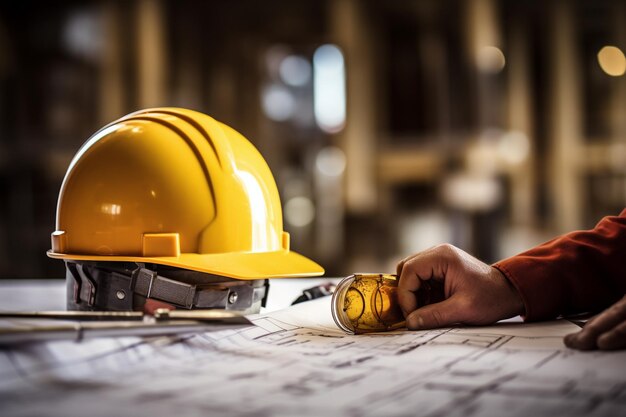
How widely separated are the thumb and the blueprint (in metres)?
0.05

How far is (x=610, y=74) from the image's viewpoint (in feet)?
28.6

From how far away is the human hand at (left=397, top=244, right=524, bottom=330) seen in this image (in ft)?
3.68

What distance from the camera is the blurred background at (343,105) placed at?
6785mm

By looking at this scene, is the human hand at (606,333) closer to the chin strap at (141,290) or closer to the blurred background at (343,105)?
the chin strap at (141,290)

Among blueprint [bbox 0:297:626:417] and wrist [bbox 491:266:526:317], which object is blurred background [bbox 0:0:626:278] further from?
blueprint [bbox 0:297:626:417]

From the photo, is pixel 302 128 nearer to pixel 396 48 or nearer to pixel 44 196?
pixel 396 48

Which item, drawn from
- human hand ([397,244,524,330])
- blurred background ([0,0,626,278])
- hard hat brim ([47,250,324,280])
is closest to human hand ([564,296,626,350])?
human hand ([397,244,524,330])

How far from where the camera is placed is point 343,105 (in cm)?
692

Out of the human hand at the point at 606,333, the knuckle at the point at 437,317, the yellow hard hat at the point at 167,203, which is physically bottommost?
the knuckle at the point at 437,317

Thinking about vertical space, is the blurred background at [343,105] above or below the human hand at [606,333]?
above

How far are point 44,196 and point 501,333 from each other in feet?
22.1

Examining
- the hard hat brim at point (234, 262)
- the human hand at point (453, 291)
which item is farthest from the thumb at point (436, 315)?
the hard hat brim at point (234, 262)

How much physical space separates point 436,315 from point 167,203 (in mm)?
564

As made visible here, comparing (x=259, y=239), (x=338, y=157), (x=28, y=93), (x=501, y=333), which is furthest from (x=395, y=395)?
(x=28, y=93)
